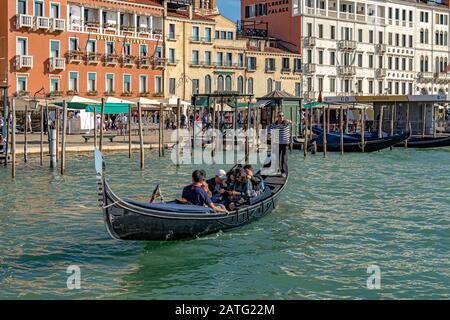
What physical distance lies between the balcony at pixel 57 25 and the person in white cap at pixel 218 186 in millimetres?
21468

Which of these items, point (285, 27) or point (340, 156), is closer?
point (340, 156)

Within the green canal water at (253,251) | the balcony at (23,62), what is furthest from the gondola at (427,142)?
the balcony at (23,62)

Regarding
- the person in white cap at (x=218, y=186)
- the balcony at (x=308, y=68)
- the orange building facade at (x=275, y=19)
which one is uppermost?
the orange building facade at (x=275, y=19)

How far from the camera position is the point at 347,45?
42.0 meters

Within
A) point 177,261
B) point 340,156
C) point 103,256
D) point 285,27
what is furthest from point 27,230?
point 285,27

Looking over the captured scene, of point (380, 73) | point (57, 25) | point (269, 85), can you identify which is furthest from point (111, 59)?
point (380, 73)

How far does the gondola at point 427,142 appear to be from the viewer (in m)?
26.3

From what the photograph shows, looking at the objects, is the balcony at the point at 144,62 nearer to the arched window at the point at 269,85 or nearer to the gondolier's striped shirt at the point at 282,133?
the arched window at the point at 269,85

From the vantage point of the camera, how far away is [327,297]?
274 inches

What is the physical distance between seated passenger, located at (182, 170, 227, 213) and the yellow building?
26721 mm

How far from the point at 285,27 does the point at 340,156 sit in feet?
62.3

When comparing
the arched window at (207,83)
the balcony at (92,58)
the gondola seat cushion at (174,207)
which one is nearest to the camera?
the gondola seat cushion at (174,207)
